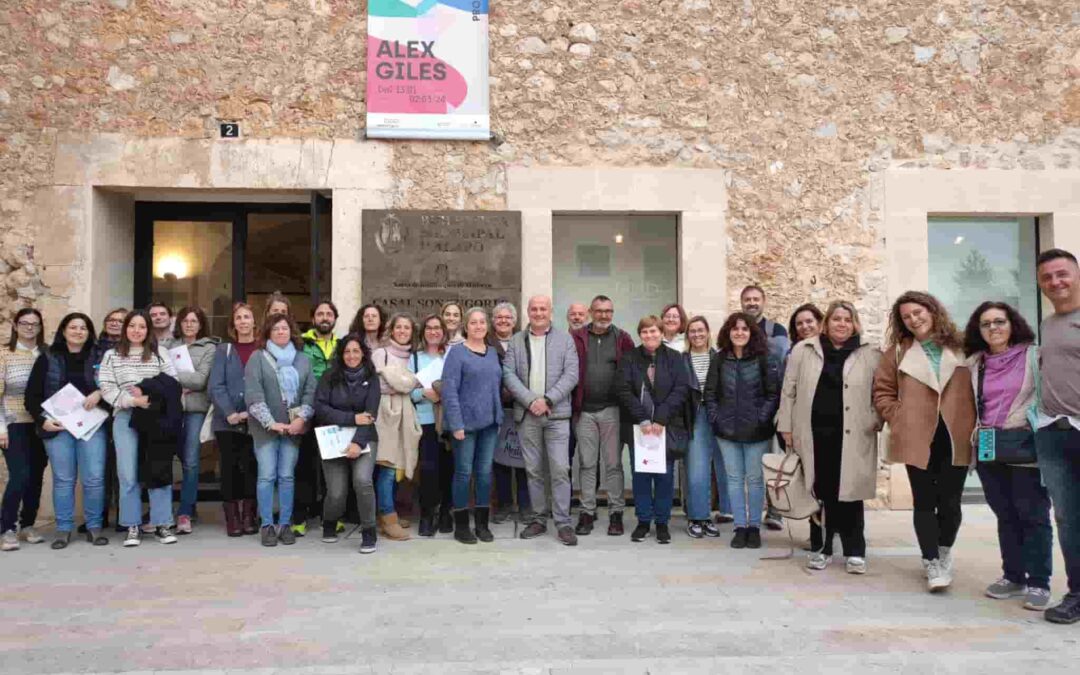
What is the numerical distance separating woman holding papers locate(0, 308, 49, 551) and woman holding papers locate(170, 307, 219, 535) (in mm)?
924

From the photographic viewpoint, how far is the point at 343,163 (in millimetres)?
6371

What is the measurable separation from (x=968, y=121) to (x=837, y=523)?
164 inches

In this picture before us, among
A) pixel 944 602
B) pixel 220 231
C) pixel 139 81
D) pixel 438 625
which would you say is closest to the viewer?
pixel 438 625

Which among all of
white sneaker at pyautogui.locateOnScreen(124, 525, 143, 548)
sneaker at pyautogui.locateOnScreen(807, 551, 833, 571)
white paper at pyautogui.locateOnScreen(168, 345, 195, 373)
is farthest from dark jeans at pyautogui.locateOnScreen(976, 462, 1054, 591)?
white sneaker at pyautogui.locateOnScreen(124, 525, 143, 548)

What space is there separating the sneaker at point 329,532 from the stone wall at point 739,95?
2754 millimetres

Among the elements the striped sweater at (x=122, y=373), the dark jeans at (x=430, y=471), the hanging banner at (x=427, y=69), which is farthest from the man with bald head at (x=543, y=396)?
the striped sweater at (x=122, y=373)

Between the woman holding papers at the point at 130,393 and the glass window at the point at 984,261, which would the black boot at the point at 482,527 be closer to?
the woman holding papers at the point at 130,393

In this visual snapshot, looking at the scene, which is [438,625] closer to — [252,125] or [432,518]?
[432,518]

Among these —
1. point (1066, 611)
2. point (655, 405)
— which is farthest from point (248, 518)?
point (1066, 611)

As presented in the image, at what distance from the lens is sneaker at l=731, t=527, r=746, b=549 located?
16.7ft

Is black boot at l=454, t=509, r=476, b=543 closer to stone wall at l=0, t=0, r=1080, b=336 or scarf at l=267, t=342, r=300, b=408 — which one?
scarf at l=267, t=342, r=300, b=408

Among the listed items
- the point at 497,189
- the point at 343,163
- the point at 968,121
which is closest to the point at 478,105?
the point at 497,189

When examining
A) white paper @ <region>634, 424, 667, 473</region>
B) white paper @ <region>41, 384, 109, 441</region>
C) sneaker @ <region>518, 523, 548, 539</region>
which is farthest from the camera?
sneaker @ <region>518, 523, 548, 539</region>

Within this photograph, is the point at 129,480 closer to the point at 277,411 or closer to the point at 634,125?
the point at 277,411
